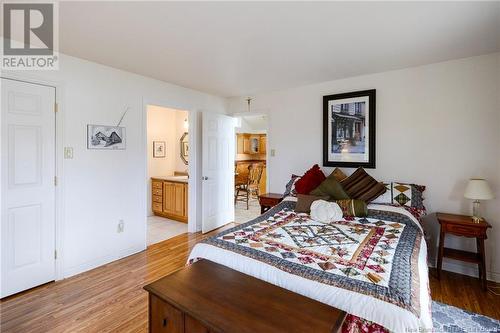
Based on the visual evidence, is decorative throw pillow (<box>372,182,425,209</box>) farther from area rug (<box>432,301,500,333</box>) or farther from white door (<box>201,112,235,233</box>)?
white door (<box>201,112,235,233</box>)

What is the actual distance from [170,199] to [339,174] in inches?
122

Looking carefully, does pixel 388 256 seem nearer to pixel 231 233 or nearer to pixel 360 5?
pixel 231 233

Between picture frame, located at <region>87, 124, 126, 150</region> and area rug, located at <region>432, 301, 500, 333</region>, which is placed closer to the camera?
area rug, located at <region>432, 301, 500, 333</region>

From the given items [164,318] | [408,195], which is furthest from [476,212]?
[164,318]

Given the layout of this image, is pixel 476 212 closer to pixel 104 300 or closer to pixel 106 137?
pixel 104 300

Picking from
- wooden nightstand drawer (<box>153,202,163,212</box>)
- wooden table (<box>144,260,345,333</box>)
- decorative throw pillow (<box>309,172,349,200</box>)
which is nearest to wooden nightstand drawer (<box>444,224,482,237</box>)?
decorative throw pillow (<box>309,172,349,200</box>)

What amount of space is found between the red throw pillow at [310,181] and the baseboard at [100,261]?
2.26 m

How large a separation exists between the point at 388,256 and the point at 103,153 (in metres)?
3.04

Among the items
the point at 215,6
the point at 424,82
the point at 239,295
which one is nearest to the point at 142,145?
the point at 215,6

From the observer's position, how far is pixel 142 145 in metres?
3.43

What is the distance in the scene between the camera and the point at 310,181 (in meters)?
3.43

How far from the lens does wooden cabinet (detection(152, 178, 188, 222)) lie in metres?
4.67

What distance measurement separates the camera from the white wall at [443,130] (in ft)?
8.70

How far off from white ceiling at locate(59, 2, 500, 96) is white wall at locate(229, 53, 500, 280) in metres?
0.20
